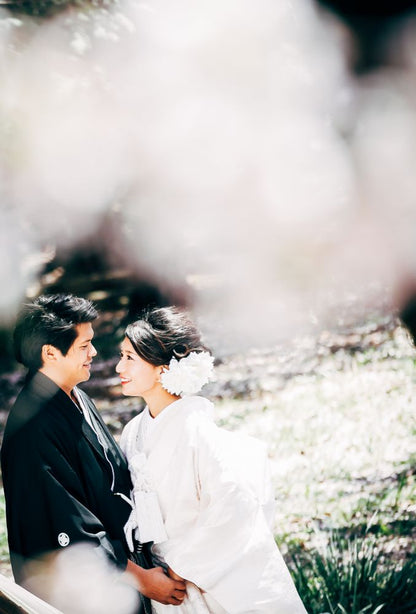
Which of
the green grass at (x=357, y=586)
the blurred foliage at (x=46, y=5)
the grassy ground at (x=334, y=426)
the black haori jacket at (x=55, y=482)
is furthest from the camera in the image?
the blurred foliage at (x=46, y=5)

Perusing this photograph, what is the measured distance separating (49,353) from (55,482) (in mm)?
415

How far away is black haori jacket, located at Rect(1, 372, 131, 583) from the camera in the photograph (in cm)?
195

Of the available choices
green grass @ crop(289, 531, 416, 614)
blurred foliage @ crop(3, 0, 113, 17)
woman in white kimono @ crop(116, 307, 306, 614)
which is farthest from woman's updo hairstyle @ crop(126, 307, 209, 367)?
blurred foliage @ crop(3, 0, 113, 17)

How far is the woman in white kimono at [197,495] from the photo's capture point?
2.03 meters

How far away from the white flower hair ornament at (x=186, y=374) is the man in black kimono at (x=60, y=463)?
28cm

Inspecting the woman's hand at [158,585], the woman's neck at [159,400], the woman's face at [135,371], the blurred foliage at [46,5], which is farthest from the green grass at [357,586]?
the blurred foliage at [46,5]

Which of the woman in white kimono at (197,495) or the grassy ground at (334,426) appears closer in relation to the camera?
the woman in white kimono at (197,495)

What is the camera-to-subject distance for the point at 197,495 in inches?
81.7

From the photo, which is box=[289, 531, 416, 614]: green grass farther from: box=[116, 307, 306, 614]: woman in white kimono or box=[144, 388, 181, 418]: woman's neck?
box=[144, 388, 181, 418]: woman's neck

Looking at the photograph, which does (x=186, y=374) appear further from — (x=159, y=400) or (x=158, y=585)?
(x=158, y=585)

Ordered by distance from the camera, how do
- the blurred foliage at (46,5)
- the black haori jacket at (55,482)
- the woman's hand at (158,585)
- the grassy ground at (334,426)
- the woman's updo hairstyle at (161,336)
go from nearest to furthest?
the black haori jacket at (55,482) < the woman's hand at (158,585) < the woman's updo hairstyle at (161,336) < the grassy ground at (334,426) < the blurred foliage at (46,5)

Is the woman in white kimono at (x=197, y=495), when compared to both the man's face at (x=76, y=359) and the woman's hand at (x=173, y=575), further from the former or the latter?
the man's face at (x=76, y=359)

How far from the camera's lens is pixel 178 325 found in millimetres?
2238

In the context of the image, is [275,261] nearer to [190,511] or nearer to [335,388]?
[335,388]
